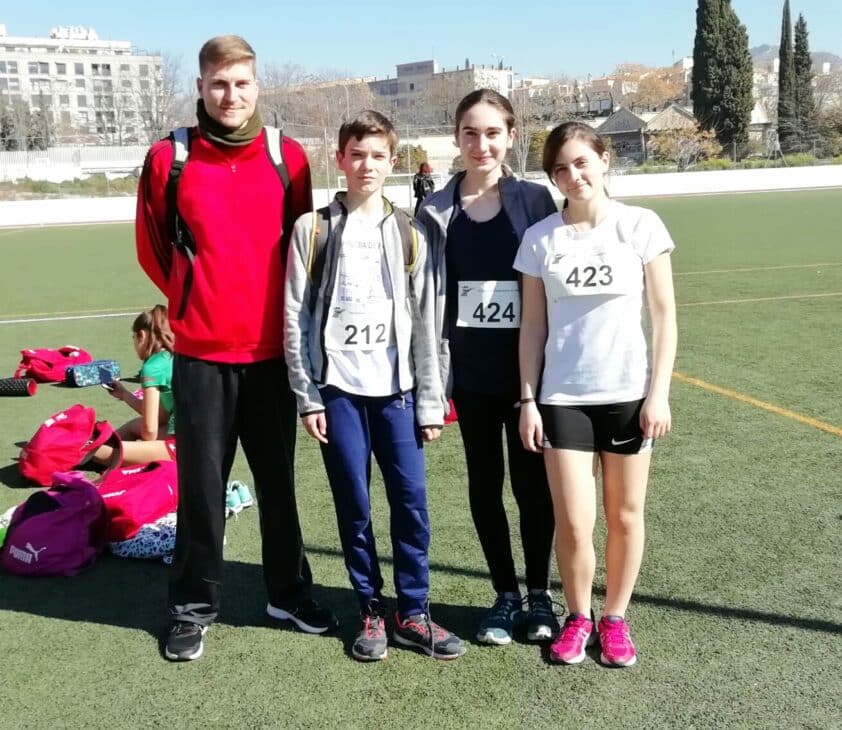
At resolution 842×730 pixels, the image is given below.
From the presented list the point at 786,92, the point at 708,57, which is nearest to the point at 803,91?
the point at 786,92

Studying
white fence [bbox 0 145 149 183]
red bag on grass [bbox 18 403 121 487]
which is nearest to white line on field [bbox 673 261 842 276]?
red bag on grass [bbox 18 403 121 487]

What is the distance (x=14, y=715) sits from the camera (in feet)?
9.98

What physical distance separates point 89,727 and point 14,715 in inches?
10.8

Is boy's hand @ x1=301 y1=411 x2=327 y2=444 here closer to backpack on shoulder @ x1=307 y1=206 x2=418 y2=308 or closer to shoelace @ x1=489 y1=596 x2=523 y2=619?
backpack on shoulder @ x1=307 y1=206 x2=418 y2=308

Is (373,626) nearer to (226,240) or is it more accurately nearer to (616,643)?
(616,643)

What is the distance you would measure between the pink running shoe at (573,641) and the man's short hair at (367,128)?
1.72 metres

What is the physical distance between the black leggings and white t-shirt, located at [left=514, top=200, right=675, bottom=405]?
0.30 metres

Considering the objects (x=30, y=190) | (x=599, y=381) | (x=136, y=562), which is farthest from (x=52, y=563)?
(x=30, y=190)

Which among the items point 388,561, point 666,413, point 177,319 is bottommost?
point 388,561

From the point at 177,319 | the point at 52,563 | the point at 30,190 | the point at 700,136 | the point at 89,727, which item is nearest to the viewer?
the point at 89,727

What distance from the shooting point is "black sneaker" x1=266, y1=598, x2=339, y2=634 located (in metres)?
3.56

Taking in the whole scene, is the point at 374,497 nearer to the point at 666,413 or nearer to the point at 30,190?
the point at 666,413

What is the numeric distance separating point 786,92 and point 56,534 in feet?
221

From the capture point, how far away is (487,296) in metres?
3.26
